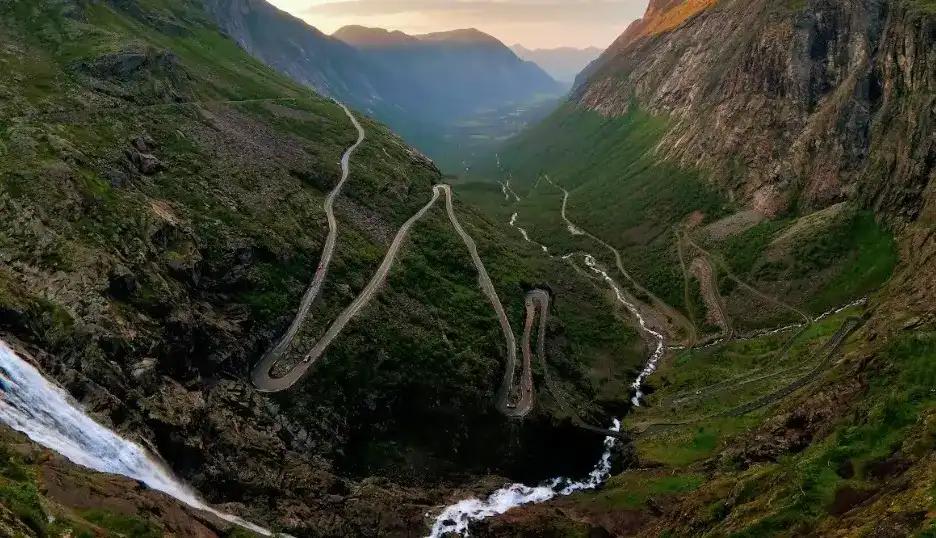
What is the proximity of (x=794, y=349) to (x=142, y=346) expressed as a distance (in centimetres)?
9367

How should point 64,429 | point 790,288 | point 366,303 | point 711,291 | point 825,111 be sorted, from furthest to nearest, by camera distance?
point 825,111 < point 711,291 < point 790,288 < point 366,303 < point 64,429

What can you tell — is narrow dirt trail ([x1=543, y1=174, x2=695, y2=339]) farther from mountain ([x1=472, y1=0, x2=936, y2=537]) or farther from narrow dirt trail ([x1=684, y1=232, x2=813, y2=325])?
narrow dirt trail ([x1=684, y1=232, x2=813, y2=325])

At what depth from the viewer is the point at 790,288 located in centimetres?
12900

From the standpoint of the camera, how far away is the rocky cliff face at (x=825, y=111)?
122125 millimetres

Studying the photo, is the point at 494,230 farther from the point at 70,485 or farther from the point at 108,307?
the point at 70,485

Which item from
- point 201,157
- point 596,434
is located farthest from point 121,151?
point 596,434

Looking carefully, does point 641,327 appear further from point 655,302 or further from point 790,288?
point 790,288

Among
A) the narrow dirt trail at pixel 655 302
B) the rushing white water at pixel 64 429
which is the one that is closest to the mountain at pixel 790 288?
the narrow dirt trail at pixel 655 302

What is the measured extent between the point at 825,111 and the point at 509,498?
120485 mm

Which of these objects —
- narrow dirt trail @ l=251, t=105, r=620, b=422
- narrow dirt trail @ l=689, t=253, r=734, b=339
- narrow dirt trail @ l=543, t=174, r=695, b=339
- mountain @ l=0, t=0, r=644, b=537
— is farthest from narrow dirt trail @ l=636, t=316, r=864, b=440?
narrow dirt trail @ l=543, t=174, r=695, b=339

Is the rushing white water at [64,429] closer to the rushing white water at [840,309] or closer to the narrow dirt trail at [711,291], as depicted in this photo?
the narrow dirt trail at [711,291]

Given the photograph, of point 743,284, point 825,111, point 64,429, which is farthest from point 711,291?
point 64,429

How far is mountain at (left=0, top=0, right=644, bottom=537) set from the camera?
6366 centimetres

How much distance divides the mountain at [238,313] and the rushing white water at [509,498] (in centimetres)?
190
